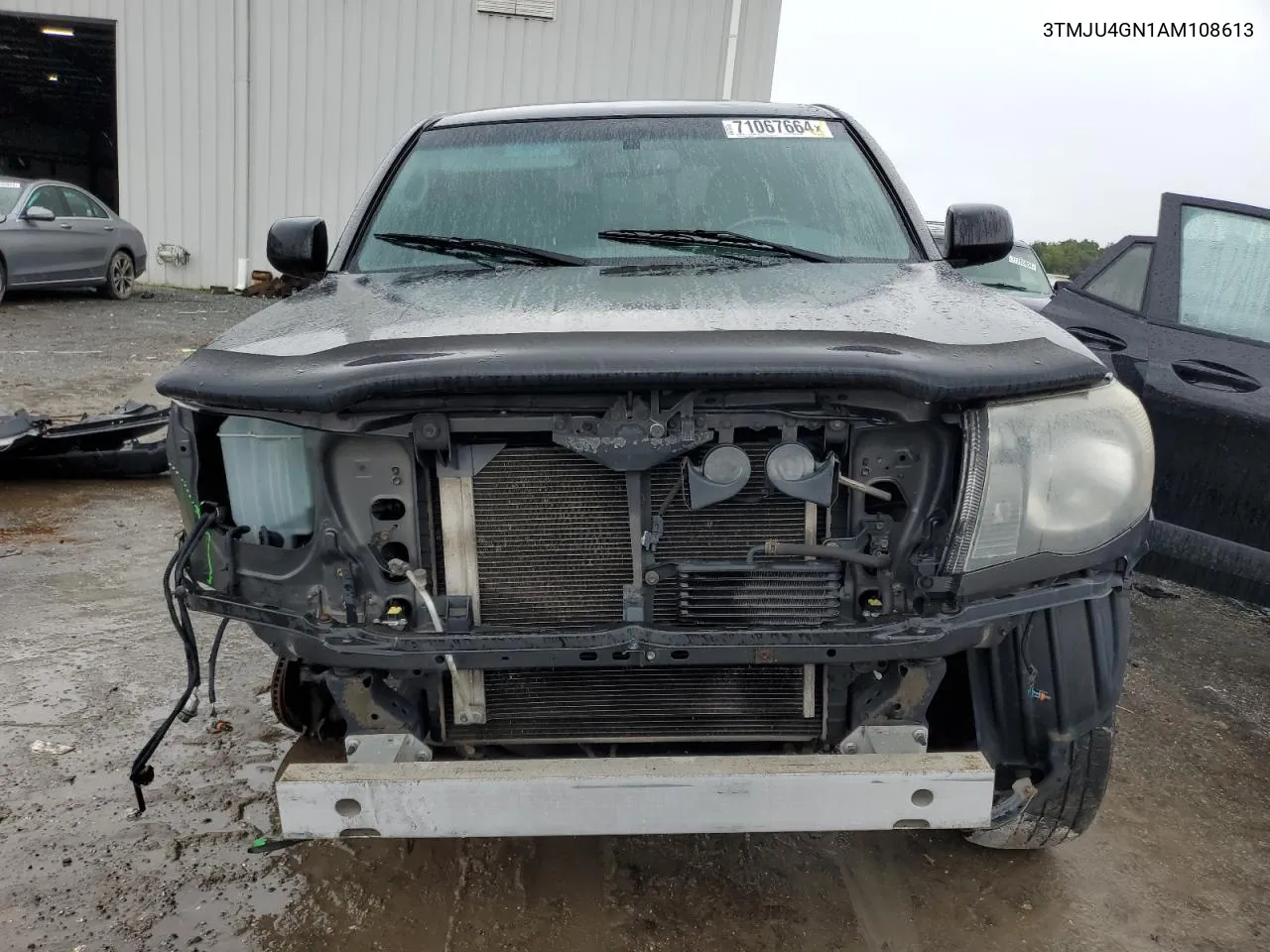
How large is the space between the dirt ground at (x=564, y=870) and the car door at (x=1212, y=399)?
57 centimetres

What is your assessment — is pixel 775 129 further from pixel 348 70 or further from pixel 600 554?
pixel 348 70

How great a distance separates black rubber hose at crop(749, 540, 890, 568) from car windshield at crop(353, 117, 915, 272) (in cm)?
106

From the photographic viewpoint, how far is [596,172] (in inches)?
117

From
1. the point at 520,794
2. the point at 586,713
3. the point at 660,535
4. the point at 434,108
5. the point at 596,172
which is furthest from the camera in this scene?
the point at 434,108

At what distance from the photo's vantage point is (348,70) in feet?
44.5

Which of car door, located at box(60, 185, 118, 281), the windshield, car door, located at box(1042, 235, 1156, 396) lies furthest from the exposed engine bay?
car door, located at box(60, 185, 118, 281)

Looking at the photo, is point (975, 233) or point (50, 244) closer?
point (975, 233)

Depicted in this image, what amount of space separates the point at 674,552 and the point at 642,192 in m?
1.40

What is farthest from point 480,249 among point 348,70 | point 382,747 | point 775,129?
point 348,70

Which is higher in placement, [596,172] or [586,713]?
[596,172]

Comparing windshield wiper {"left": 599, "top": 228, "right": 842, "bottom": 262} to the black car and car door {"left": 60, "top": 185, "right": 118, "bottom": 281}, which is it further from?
car door {"left": 60, "top": 185, "right": 118, "bottom": 281}

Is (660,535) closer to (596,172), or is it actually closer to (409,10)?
(596,172)

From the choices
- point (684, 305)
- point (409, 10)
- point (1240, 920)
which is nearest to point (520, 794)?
point (684, 305)

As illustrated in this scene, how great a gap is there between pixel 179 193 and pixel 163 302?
2223 millimetres
